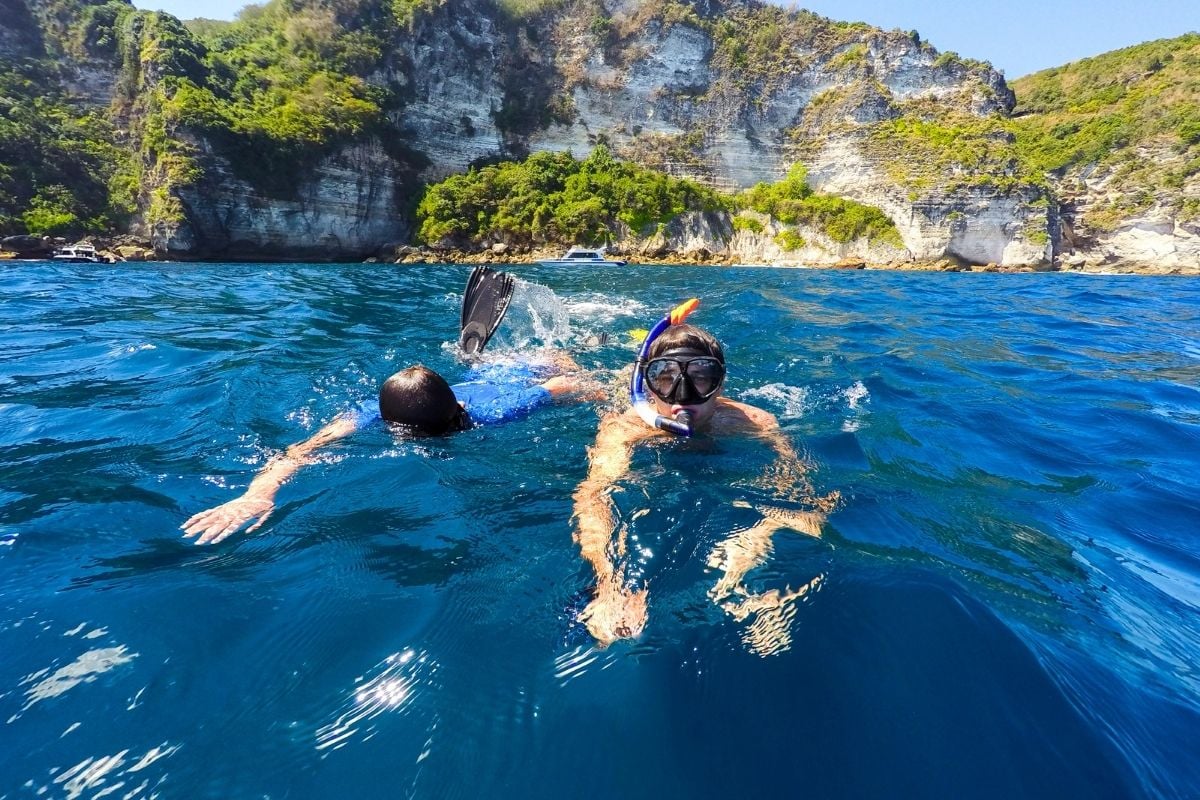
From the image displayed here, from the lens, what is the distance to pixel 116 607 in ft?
6.06

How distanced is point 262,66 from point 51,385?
49755 millimetres

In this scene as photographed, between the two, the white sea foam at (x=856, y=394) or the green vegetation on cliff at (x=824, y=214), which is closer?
the white sea foam at (x=856, y=394)

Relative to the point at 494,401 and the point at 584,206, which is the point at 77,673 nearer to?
the point at 494,401

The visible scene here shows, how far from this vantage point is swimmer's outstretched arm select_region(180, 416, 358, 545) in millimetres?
2359

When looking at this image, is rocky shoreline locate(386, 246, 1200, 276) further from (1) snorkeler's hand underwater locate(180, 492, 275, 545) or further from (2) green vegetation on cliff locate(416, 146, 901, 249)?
(1) snorkeler's hand underwater locate(180, 492, 275, 545)

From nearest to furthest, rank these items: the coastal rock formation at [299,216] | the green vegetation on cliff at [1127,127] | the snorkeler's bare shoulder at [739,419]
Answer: the snorkeler's bare shoulder at [739,419] < the coastal rock formation at [299,216] < the green vegetation on cliff at [1127,127]

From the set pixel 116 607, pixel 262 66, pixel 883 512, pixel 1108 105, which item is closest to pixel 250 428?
pixel 116 607

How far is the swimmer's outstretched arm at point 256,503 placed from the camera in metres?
2.36

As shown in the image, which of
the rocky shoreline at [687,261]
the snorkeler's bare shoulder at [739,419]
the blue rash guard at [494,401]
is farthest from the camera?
the rocky shoreline at [687,261]

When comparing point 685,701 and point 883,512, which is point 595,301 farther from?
point 685,701

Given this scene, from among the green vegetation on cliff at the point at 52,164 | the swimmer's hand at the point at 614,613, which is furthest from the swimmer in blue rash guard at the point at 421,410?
the green vegetation on cliff at the point at 52,164

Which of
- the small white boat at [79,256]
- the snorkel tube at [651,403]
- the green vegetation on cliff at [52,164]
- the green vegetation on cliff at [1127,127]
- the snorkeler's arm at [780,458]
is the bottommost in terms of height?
the snorkeler's arm at [780,458]

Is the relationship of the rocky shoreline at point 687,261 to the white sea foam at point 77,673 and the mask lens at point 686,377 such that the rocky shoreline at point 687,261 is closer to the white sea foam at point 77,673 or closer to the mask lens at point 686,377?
the mask lens at point 686,377

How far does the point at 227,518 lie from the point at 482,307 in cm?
430
